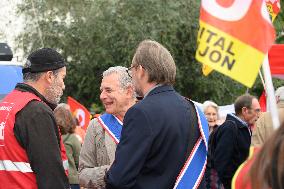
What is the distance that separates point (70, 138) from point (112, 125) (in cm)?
335

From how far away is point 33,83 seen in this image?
4465 millimetres

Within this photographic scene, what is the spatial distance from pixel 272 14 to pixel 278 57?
0.51 meters

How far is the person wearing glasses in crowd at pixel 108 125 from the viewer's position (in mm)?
4789

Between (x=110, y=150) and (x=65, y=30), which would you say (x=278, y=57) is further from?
(x=65, y=30)

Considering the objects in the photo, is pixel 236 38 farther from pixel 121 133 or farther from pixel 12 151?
pixel 12 151

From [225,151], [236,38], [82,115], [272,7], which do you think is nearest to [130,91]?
[236,38]

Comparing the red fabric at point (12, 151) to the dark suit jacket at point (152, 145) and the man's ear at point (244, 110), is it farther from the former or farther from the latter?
the man's ear at point (244, 110)

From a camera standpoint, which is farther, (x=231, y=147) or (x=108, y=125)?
(x=231, y=147)

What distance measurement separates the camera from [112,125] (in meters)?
4.85

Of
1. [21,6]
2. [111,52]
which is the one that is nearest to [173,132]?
[111,52]

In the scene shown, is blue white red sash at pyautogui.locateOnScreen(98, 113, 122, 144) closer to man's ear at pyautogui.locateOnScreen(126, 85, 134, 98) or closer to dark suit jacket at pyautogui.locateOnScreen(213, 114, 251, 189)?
man's ear at pyautogui.locateOnScreen(126, 85, 134, 98)

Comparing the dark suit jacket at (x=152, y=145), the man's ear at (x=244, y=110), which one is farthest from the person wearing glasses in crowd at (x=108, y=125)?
the man's ear at (x=244, y=110)

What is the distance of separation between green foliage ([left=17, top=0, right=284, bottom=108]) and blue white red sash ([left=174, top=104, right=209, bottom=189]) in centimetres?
1696

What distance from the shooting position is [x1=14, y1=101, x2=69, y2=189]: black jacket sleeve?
4.11m
